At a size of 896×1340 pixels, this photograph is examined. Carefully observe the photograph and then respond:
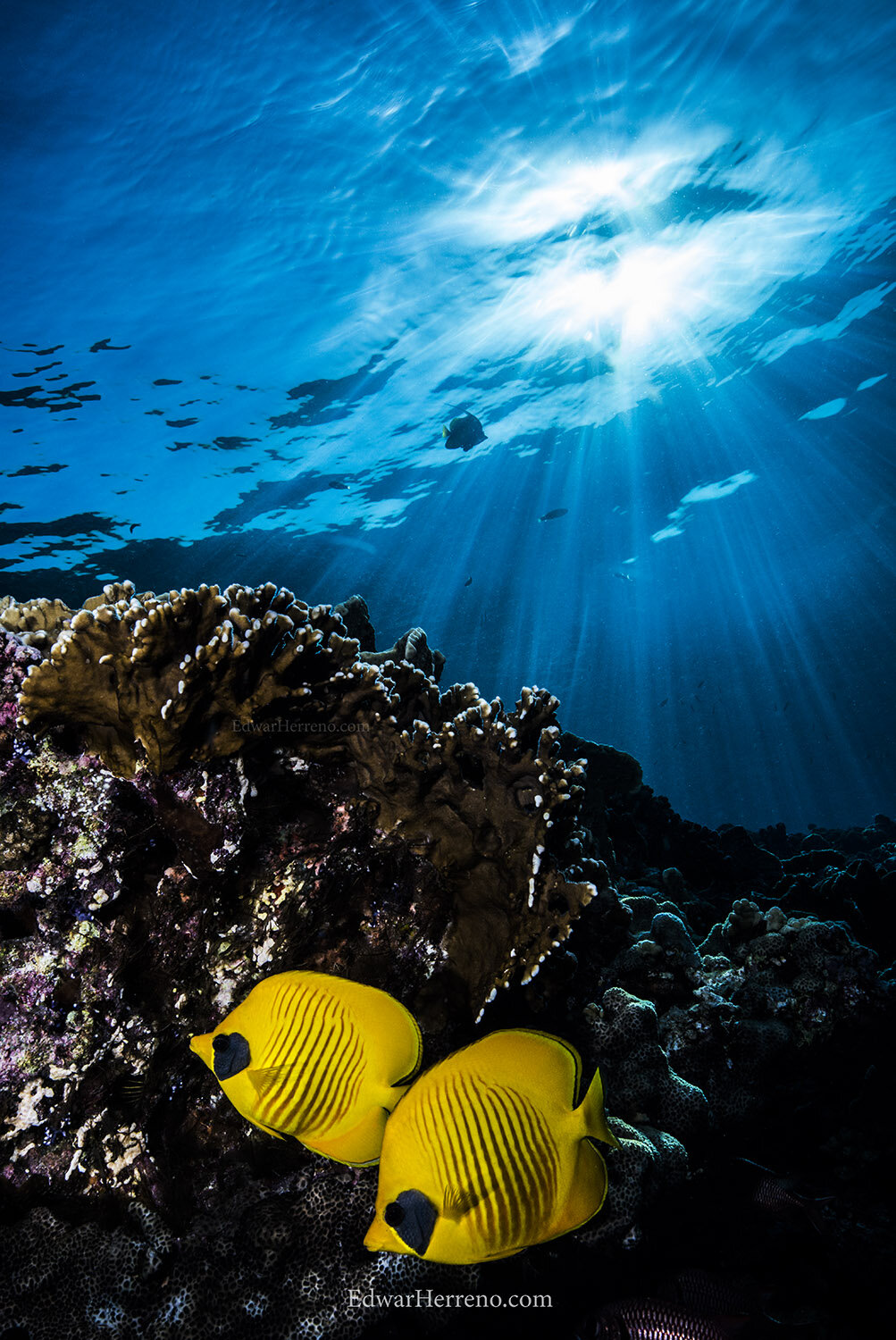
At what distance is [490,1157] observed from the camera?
46.1 inches

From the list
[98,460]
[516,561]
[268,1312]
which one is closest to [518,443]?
[516,561]

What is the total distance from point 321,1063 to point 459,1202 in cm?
42

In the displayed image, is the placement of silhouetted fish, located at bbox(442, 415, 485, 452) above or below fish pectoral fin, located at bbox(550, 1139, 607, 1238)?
above

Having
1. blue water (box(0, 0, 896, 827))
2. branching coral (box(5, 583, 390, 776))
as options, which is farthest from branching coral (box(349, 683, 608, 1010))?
blue water (box(0, 0, 896, 827))

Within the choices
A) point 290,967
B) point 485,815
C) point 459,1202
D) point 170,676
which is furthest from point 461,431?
point 459,1202

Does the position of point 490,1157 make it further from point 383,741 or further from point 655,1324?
point 655,1324

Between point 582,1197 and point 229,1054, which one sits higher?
point 229,1054

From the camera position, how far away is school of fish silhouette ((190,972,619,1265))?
3.72ft

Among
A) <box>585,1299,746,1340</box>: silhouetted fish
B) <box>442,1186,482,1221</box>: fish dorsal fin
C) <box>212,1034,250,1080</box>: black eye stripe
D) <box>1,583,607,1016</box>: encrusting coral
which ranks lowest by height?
<box>585,1299,746,1340</box>: silhouetted fish

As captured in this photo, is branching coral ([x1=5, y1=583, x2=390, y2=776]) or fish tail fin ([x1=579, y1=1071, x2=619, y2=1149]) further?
branching coral ([x1=5, y1=583, x2=390, y2=776])

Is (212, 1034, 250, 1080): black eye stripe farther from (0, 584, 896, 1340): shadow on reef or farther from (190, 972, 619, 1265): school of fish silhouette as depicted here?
(0, 584, 896, 1340): shadow on reef

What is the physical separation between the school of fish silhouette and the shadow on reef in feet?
3.95

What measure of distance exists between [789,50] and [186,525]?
19.9m

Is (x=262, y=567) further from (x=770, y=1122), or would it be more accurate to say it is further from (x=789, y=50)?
(x=770, y=1122)
